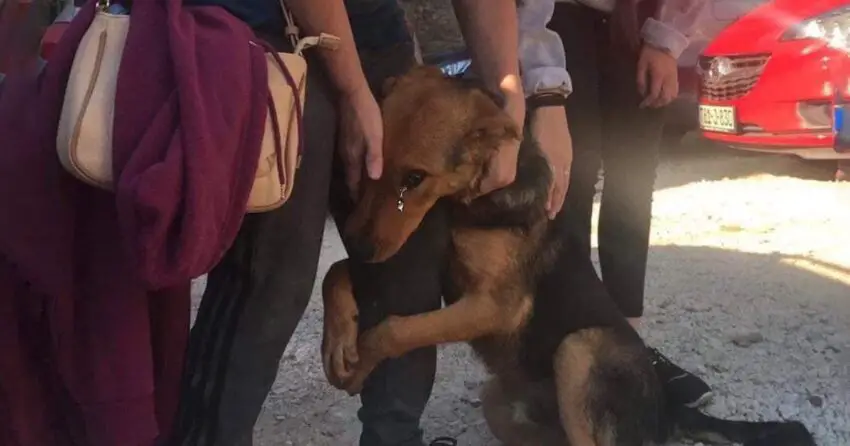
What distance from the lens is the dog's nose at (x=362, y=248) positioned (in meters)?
2.26

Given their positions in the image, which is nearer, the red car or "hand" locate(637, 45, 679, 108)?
"hand" locate(637, 45, 679, 108)

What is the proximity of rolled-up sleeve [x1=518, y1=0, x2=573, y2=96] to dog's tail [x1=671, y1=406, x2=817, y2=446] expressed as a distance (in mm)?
1091

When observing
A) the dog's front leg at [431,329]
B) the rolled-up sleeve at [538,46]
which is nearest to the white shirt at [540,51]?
the rolled-up sleeve at [538,46]

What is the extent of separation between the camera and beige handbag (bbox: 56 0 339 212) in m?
1.56

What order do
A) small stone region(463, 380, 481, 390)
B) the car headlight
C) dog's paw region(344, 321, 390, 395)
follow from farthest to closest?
the car headlight < small stone region(463, 380, 481, 390) < dog's paw region(344, 321, 390, 395)

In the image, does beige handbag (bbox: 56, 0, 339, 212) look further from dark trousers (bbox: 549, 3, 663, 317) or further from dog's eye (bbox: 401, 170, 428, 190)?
dark trousers (bbox: 549, 3, 663, 317)

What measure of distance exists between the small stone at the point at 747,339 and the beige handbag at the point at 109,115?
259 cm

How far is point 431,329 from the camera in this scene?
237 centimetres

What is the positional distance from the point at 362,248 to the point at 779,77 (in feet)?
17.8

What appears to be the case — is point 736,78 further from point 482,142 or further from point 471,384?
point 482,142

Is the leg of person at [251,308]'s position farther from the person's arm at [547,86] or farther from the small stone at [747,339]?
the small stone at [747,339]

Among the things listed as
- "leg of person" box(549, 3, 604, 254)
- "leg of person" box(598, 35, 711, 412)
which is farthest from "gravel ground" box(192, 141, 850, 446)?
"leg of person" box(549, 3, 604, 254)

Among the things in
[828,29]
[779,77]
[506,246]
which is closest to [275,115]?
[506,246]

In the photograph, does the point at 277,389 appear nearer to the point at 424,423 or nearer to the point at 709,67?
the point at 424,423
